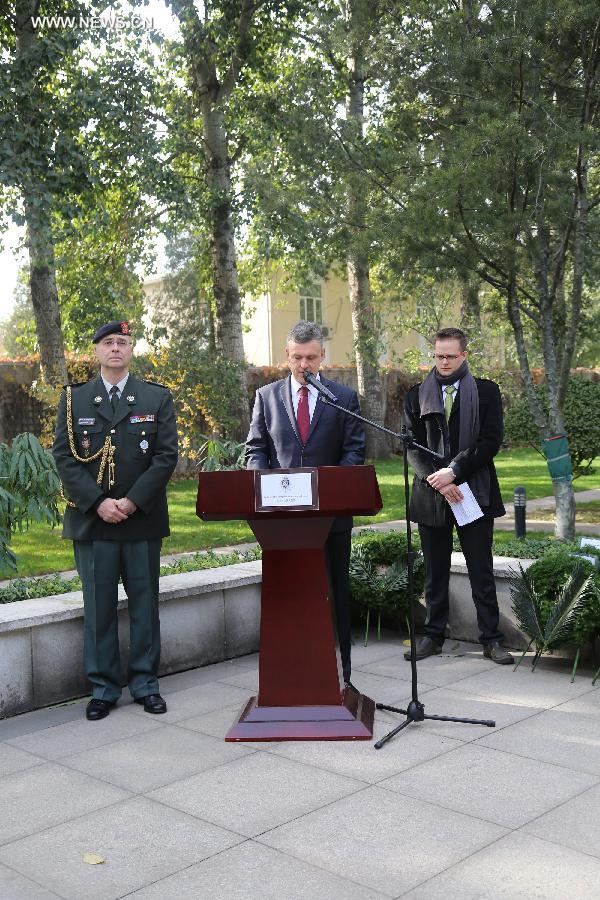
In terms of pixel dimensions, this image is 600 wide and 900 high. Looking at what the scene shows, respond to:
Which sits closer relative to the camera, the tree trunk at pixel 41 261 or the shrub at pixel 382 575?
the shrub at pixel 382 575

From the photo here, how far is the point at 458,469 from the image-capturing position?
6.16m

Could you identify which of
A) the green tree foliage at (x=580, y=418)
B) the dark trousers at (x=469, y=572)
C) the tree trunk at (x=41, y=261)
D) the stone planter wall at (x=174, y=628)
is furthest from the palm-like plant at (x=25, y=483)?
the green tree foliage at (x=580, y=418)

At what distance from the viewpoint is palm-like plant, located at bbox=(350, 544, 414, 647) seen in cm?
689

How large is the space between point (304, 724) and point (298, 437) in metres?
1.56

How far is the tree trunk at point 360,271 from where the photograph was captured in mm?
8938

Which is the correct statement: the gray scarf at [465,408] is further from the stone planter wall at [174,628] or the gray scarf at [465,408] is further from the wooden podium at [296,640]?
the wooden podium at [296,640]

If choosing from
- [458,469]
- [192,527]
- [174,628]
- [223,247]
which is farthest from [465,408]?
[223,247]

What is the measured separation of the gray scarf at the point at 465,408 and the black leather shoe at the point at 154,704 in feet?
7.77

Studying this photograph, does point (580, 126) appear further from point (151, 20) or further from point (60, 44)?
point (151, 20)

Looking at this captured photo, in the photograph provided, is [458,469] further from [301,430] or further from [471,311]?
[471,311]

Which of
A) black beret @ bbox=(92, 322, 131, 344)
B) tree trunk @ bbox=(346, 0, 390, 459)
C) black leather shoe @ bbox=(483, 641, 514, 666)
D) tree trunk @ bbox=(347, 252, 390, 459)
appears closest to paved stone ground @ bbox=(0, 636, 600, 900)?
black leather shoe @ bbox=(483, 641, 514, 666)

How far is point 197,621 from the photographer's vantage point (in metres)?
6.38

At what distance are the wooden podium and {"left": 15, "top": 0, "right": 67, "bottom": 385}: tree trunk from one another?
9.30 meters

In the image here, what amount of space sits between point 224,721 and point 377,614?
2154 millimetres
